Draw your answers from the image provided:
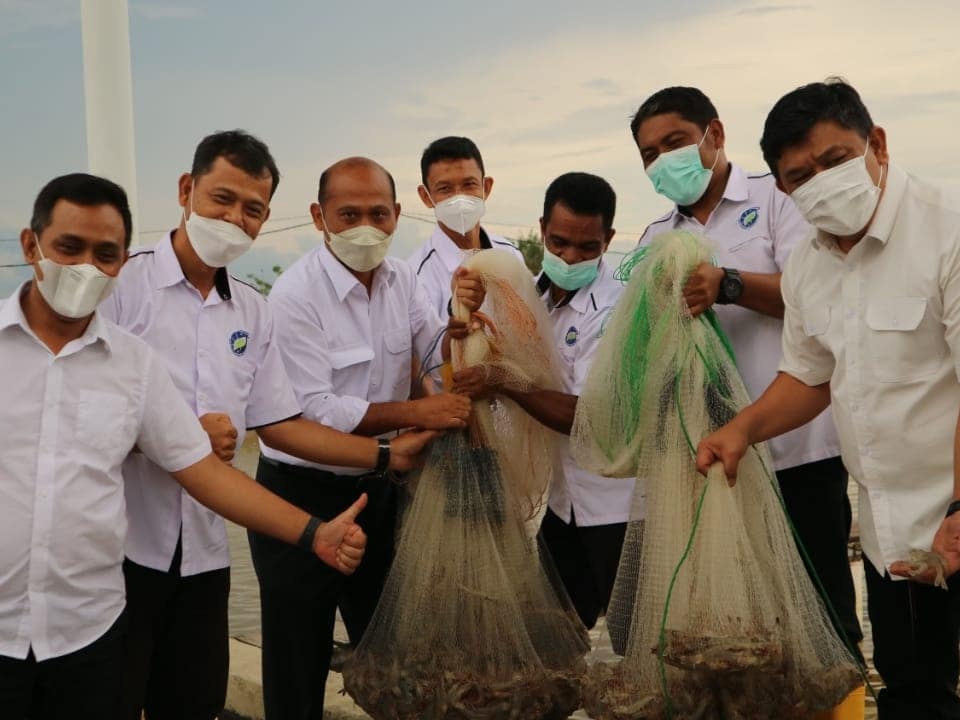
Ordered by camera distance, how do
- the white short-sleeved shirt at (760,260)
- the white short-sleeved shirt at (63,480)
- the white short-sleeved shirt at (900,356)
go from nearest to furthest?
1. the white short-sleeved shirt at (63,480)
2. the white short-sleeved shirt at (900,356)
3. the white short-sleeved shirt at (760,260)

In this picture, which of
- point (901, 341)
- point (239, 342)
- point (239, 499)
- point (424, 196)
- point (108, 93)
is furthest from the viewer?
point (108, 93)

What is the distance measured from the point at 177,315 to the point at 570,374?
1.45 meters

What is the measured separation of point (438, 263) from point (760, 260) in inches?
54.7

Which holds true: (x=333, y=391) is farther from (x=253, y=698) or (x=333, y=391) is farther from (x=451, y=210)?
(x=253, y=698)

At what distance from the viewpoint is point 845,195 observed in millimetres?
3098

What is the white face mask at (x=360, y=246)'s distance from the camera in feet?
13.0

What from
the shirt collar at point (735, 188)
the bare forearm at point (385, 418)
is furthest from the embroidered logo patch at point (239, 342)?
the shirt collar at point (735, 188)

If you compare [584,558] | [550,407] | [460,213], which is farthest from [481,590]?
[460,213]

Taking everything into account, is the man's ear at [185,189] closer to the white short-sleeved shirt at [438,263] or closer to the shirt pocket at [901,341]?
the white short-sleeved shirt at [438,263]

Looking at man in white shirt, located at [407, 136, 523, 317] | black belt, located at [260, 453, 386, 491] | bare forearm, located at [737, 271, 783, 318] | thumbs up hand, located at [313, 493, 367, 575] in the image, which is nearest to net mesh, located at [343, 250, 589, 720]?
thumbs up hand, located at [313, 493, 367, 575]

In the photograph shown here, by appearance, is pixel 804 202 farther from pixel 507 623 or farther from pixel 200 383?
pixel 200 383

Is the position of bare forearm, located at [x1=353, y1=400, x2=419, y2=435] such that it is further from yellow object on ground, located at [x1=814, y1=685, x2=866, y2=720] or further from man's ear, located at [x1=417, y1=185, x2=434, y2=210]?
yellow object on ground, located at [x1=814, y1=685, x2=866, y2=720]

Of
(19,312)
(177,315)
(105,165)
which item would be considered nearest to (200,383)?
(177,315)

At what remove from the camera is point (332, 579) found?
3984 mm
